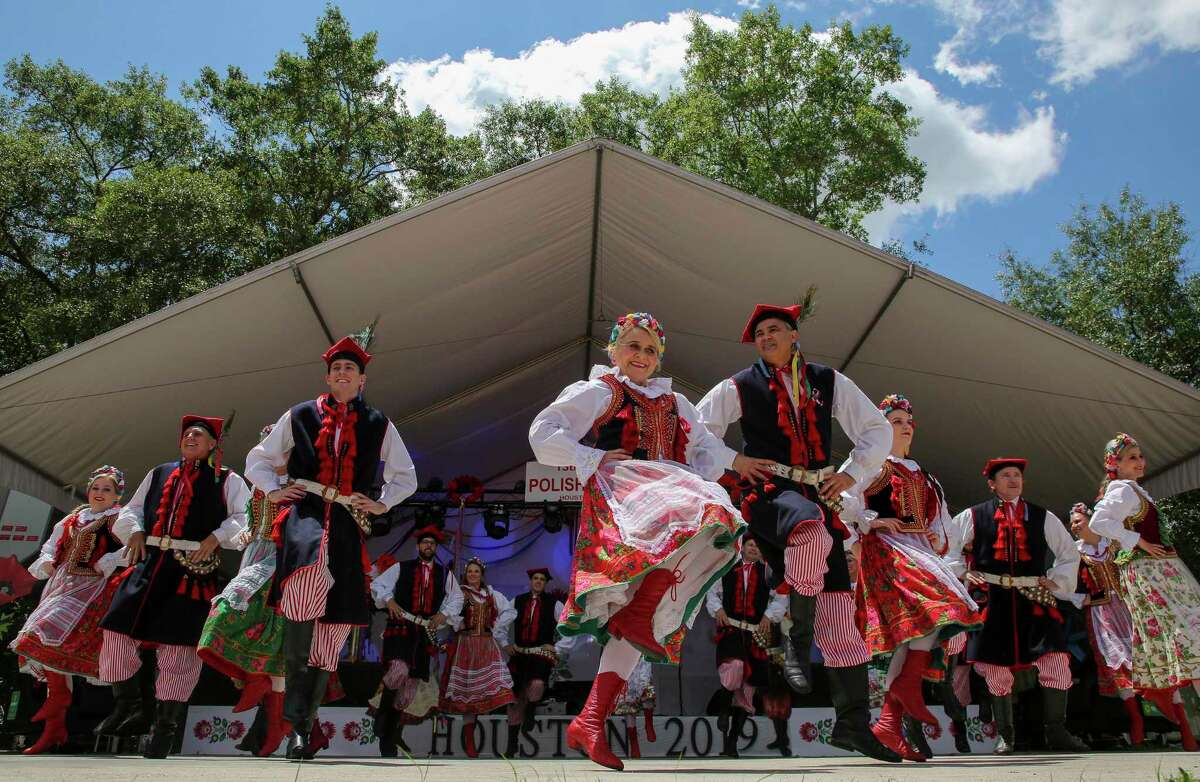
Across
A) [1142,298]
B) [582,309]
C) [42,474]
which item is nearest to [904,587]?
[582,309]

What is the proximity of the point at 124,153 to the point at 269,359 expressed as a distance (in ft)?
49.8

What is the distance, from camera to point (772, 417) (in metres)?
3.56

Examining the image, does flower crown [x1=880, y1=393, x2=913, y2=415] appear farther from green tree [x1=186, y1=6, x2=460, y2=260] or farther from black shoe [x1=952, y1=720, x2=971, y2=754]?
green tree [x1=186, y1=6, x2=460, y2=260]

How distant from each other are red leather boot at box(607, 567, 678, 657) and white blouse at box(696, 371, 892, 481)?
0.84 m

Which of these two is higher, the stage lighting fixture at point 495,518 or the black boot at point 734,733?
the stage lighting fixture at point 495,518

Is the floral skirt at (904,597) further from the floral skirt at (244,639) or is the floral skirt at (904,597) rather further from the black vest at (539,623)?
the black vest at (539,623)

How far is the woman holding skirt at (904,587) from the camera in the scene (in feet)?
12.3

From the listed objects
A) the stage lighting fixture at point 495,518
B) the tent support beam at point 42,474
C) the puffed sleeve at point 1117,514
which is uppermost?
the stage lighting fixture at point 495,518

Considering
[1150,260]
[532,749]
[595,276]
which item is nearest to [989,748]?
[532,749]

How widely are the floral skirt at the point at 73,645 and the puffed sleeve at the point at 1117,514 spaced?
18.0ft

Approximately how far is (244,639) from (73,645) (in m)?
1.51

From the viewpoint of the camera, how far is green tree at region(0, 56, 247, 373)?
16234mm

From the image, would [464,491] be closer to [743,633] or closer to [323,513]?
[743,633]

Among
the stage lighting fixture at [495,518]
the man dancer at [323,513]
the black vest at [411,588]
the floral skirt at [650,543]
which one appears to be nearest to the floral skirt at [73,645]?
the man dancer at [323,513]
